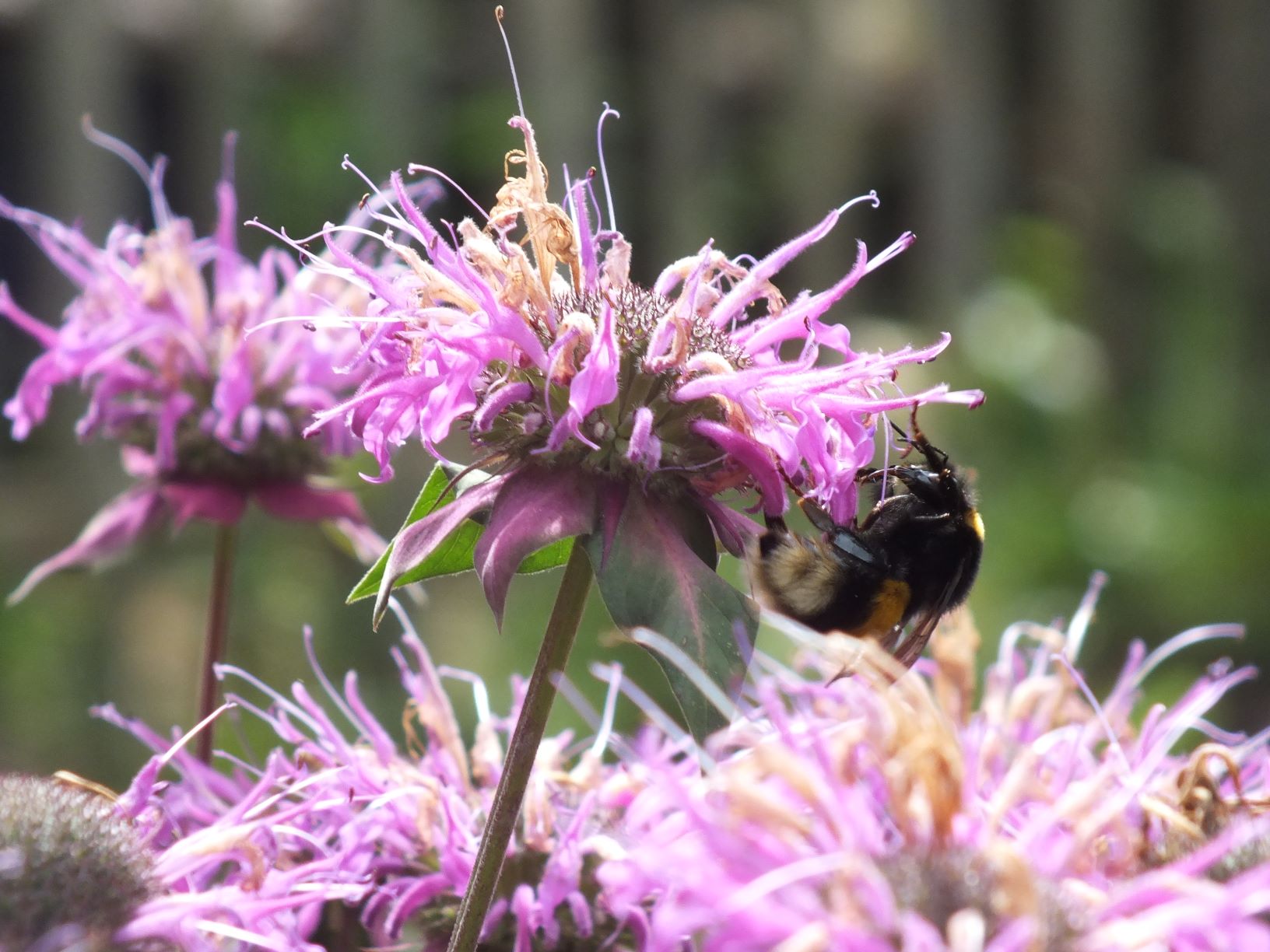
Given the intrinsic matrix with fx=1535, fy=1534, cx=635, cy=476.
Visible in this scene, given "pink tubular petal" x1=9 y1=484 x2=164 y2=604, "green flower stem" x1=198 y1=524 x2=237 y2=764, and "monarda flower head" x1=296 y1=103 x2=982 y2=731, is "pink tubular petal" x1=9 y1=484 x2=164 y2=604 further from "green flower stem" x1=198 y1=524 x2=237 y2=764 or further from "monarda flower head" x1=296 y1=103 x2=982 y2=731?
"monarda flower head" x1=296 y1=103 x2=982 y2=731

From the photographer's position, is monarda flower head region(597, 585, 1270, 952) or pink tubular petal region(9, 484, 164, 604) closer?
monarda flower head region(597, 585, 1270, 952)

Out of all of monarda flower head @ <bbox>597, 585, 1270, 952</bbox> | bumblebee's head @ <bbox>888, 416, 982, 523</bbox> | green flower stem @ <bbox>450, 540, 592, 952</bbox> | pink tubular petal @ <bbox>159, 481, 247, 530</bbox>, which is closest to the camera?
monarda flower head @ <bbox>597, 585, 1270, 952</bbox>

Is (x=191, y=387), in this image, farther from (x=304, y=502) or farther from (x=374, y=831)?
(x=374, y=831)

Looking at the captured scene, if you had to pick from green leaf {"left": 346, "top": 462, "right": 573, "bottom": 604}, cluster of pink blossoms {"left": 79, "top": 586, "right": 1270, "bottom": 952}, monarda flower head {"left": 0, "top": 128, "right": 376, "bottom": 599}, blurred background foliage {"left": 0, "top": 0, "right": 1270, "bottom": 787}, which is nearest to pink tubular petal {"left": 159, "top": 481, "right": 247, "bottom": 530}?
monarda flower head {"left": 0, "top": 128, "right": 376, "bottom": 599}

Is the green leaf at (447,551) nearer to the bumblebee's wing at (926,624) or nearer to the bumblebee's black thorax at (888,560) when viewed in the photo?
the bumblebee's black thorax at (888,560)

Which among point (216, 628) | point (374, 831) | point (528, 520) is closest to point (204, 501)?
point (216, 628)

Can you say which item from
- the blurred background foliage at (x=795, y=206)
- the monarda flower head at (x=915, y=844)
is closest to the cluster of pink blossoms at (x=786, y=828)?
the monarda flower head at (x=915, y=844)
